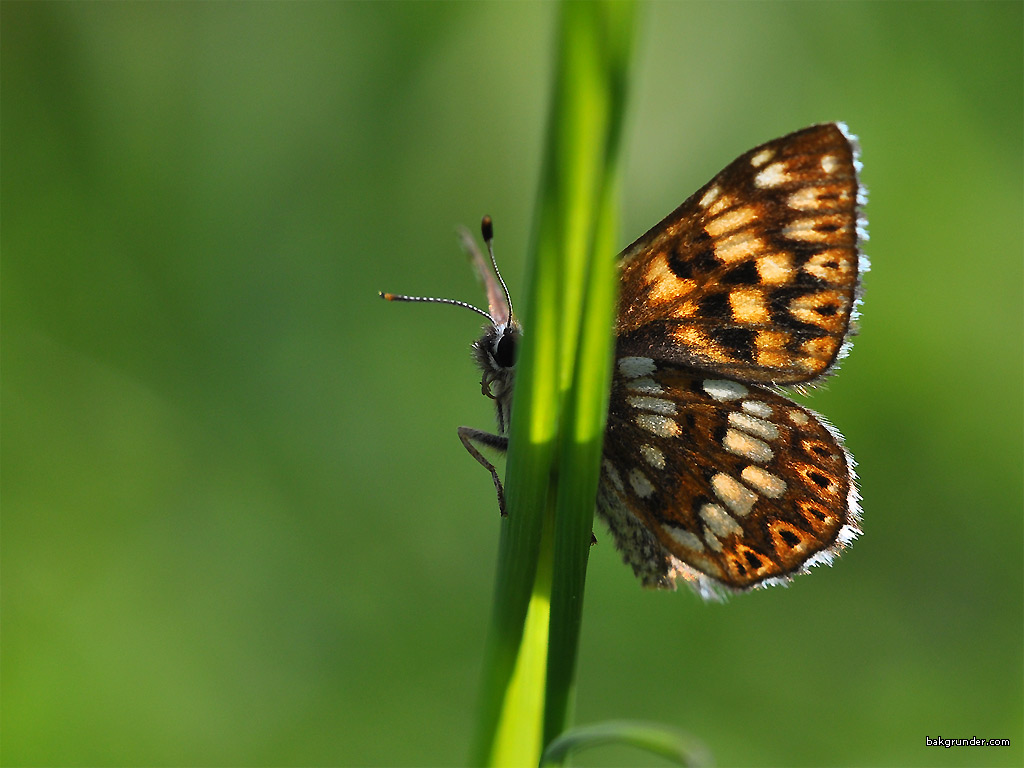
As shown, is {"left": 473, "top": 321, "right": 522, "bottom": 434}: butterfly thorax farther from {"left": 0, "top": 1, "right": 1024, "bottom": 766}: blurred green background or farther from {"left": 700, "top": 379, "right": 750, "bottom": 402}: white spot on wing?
{"left": 0, "top": 1, "right": 1024, "bottom": 766}: blurred green background

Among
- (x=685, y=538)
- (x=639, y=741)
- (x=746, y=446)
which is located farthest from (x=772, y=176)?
(x=639, y=741)

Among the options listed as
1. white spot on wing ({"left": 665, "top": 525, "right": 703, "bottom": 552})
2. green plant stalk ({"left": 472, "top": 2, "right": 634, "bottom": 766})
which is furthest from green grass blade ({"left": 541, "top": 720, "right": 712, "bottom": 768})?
white spot on wing ({"left": 665, "top": 525, "right": 703, "bottom": 552})

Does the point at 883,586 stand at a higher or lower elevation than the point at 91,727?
higher

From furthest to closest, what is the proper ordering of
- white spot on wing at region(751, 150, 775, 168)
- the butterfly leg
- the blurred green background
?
1. the blurred green background
2. the butterfly leg
3. white spot on wing at region(751, 150, 775, 168)

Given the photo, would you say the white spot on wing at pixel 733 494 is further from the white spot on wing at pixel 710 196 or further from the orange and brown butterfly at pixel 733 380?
the white spot on wing at pixel 710 196

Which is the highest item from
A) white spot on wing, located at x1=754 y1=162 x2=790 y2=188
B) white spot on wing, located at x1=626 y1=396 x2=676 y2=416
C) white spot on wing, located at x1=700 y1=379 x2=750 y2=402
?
white spot on wing, located at x1=754 y1=162 x2=790 y2=188

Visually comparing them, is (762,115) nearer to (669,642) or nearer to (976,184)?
(976,184)


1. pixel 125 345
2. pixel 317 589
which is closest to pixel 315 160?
pixel 125 345
